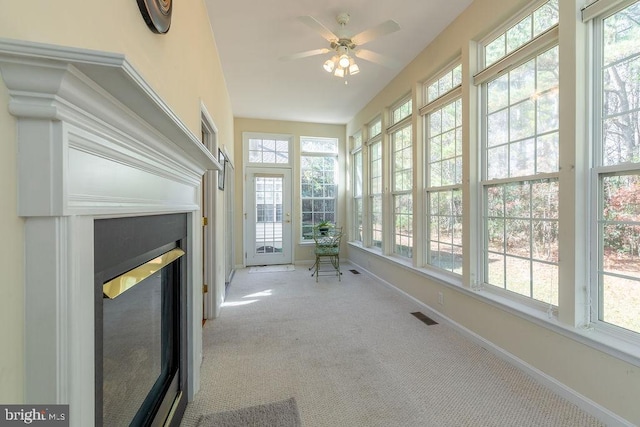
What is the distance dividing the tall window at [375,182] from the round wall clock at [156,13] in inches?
133

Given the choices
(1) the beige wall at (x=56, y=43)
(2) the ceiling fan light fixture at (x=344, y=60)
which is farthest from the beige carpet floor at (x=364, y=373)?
(2) the ceiling fan light fixture at (x=344, y=60)

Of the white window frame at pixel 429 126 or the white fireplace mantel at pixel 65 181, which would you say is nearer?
the white fireplace mantel at pixel 65 181

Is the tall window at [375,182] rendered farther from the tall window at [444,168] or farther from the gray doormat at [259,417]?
the gray doormat at [259,417]

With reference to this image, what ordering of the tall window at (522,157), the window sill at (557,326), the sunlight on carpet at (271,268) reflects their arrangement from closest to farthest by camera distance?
the window sill at (557,326) → the tall window at (522,157) → the sunlight on carpet at (271,268)

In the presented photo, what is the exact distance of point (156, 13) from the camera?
1.16m

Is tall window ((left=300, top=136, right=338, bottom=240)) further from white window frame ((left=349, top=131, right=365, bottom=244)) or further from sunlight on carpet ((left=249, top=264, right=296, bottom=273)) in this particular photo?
sunlight on carpet ((left=249, top=264, right=296, bottom=273))

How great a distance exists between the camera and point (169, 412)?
1.33 m

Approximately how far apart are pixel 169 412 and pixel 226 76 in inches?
142

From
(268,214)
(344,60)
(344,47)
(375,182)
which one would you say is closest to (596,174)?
(344,60)

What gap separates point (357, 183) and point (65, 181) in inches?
195

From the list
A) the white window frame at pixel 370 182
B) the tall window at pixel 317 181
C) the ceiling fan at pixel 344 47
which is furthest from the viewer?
the tall window at pixel 317 181

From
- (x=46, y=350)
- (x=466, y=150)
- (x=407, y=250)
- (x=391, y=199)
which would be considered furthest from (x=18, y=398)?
(x=391, y=199)

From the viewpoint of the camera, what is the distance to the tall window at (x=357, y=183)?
5191 millimetres

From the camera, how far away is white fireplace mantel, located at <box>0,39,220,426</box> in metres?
0.50
